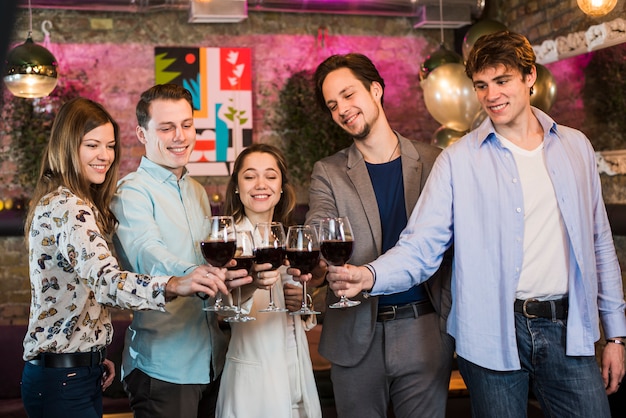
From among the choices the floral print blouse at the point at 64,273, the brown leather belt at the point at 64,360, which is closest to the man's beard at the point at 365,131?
the floral print blouse at the point at 64,273

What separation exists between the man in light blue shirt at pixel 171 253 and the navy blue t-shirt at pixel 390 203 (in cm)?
57

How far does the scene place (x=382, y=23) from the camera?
6.96 metres

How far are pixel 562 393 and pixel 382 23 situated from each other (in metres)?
5.55

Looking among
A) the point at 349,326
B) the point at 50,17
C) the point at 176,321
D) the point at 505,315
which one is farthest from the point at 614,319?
the point at 50,17

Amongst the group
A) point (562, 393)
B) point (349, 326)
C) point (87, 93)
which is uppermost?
point (87, 93)

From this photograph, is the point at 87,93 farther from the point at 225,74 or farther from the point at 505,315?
the point at 505,315

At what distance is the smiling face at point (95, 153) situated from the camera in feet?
6.48

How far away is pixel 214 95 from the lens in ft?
21.4

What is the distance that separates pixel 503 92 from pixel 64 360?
138 cm

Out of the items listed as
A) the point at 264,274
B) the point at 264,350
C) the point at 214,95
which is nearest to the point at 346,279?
the point at 264,274

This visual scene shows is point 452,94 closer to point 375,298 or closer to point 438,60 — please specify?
point 438,60

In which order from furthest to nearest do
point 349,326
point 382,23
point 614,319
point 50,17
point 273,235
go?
1. point 382,23
2. point 50,17
3. point 349,326
4. point 614,319
5. point 273,235

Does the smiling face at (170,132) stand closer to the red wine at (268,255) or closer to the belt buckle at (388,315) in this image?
the red wine at (268,255)

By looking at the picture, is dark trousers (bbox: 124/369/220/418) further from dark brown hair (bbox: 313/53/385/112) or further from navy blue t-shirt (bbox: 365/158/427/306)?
dark brown hair (bbox: 313/53/385/112)
